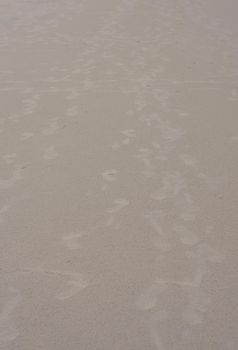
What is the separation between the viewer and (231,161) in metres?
4.35

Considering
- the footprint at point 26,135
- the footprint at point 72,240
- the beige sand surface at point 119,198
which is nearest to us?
the beige sand surface at point 119,198

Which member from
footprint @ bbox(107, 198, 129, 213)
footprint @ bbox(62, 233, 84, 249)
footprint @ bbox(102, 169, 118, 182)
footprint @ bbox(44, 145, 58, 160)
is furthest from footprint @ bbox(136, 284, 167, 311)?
footprint @ bbox(44, 145, 58, 160)

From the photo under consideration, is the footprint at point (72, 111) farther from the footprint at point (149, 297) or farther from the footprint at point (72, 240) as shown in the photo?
the footprint at point (149, 297)

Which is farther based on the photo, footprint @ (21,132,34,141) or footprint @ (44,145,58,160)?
footprint @ (21,132,34,141)

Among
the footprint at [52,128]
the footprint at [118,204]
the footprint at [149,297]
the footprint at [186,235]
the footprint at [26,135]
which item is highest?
the footprint at [149,297]

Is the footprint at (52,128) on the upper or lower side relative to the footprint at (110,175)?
lower

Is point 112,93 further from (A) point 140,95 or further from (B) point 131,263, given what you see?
(B) point 131,263

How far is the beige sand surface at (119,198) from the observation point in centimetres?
262

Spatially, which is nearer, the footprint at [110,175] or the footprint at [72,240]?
the footprint at [72,240]

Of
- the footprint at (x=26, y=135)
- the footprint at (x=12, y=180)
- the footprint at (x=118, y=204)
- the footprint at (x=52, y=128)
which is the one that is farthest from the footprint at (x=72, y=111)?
the footprint at (x=118, y=204)

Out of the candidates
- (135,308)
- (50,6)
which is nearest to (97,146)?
(135,308)

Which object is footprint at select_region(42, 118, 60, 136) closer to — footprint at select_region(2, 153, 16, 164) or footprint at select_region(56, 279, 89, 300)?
footprint at select_region(2, 153, 16, 164)

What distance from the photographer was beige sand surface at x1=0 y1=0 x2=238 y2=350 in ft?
8.58

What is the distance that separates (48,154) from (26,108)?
51.1 inches
